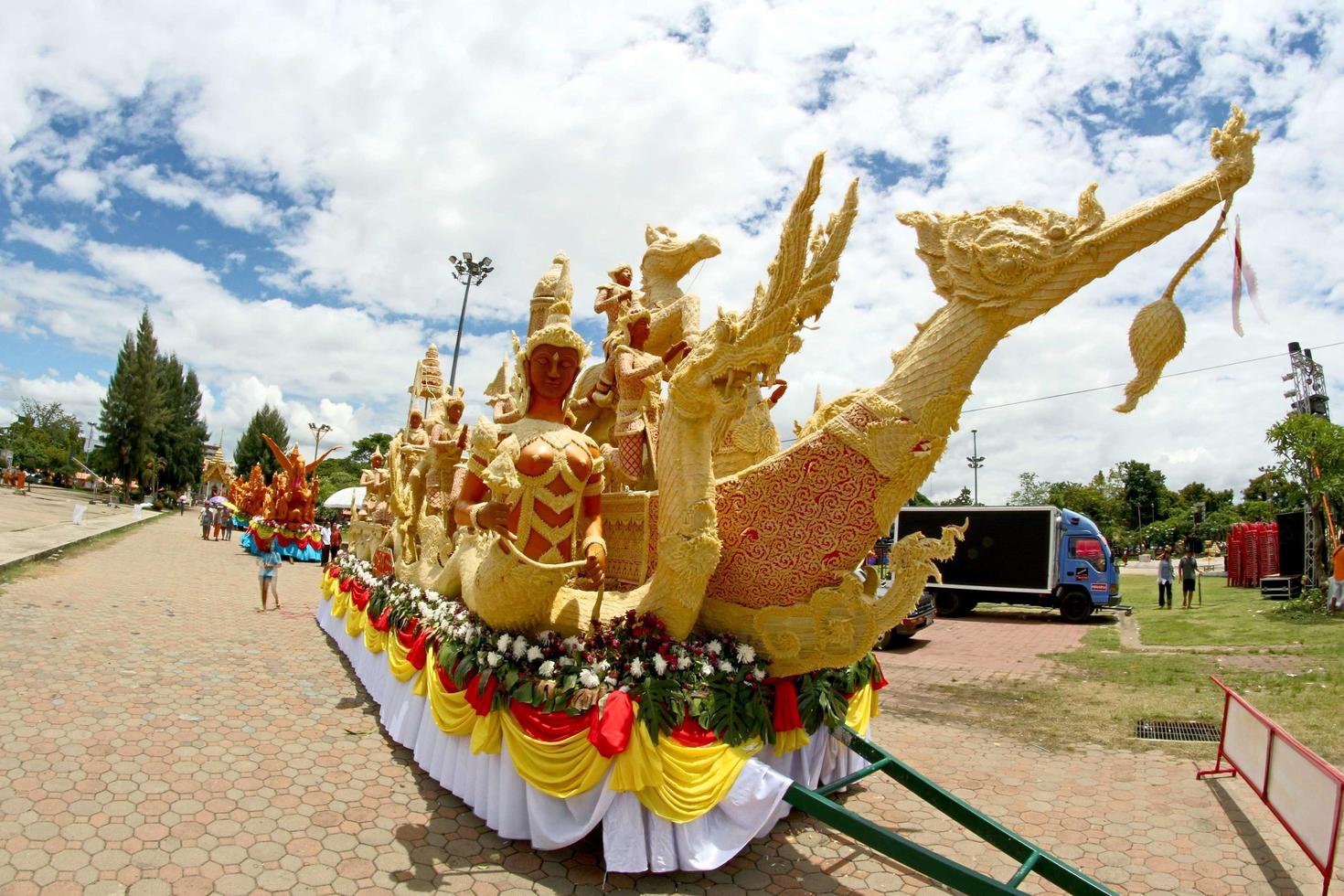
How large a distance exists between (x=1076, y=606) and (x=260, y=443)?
50.5 m

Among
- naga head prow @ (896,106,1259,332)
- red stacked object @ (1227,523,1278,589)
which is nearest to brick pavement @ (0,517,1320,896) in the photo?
naga head prow @ (896,106,1259,332)

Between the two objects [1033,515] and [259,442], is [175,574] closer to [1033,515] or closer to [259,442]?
[1033,515]

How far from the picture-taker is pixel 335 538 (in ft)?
62.6

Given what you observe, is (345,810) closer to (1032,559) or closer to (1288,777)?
(1288,777)

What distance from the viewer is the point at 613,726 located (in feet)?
10.8

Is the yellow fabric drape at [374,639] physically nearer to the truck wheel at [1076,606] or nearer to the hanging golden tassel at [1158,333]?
the hanging golden tassel at [1158,333]

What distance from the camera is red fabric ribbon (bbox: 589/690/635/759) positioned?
3262mm

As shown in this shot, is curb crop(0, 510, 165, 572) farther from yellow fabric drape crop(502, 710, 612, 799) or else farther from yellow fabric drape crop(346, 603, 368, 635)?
yellow fabric drape crop(502, 710, 612, 799)

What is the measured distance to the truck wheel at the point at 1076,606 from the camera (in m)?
14.1

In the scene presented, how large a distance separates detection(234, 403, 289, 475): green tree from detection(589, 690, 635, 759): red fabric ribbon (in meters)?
48.9

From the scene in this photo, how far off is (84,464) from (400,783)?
6356 centimetres

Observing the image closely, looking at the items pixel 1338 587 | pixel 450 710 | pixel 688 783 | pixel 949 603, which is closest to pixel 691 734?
pixel 688 783

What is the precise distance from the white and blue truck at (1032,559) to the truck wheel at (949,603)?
262 millimetres

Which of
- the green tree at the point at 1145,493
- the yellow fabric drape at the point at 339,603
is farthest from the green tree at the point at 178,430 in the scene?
the green tree at the point at 1145,493
